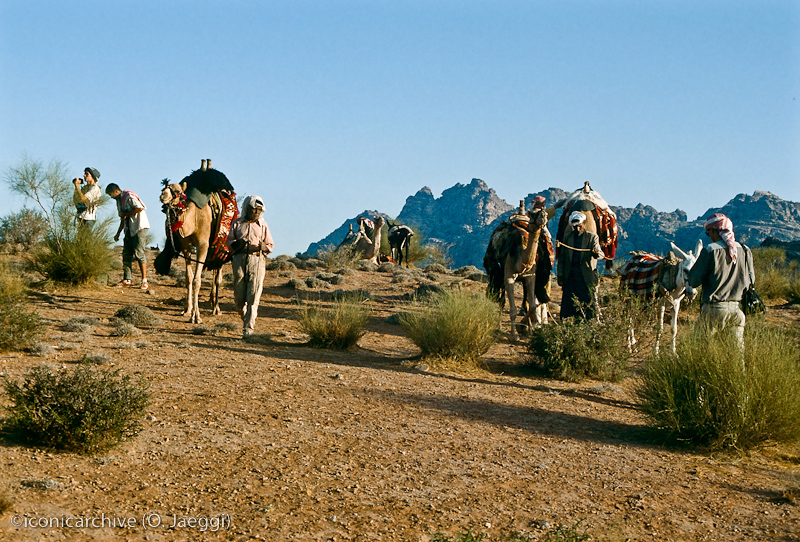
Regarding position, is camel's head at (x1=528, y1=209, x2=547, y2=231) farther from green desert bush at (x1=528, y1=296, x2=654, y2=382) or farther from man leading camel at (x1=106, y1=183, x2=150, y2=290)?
man leading camel at (x1=106, y1=183, x2=150, y2=290)

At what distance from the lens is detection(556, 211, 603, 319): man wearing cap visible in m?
11.8

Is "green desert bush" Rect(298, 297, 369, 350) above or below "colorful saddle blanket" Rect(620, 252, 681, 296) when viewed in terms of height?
below

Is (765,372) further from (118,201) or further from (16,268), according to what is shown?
(16,268)

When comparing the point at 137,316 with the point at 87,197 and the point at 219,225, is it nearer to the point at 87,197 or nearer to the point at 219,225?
the point at 219,225

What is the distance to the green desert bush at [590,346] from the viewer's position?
Answer: 10500 millimetres

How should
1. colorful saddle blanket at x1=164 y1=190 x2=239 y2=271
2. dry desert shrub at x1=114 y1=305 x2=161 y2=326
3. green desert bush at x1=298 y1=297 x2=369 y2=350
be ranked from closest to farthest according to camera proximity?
green desert bush at x1=298 y1=297 x2=369 y2=350, dry desert shrub at x1=114 y1=305 x2=161 y2=326, colorful saddle blanket at x1=164 y1=190 x2=239 y2=271

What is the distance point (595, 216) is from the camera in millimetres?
12992

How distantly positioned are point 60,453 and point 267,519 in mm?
1883

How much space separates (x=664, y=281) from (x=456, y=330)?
3368 mm

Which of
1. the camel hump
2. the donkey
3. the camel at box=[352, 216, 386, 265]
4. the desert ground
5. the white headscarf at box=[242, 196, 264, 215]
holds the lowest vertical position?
the desert ground

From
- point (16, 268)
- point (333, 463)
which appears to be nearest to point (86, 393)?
point (333, 463)

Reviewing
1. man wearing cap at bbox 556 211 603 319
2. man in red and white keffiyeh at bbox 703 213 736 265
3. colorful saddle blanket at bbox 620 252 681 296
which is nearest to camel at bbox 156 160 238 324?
man wearing cap at bbox 556 211 603 319

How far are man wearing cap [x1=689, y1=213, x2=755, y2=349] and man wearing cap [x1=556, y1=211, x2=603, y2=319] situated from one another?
126 inches

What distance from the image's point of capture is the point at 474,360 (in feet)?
36.2
